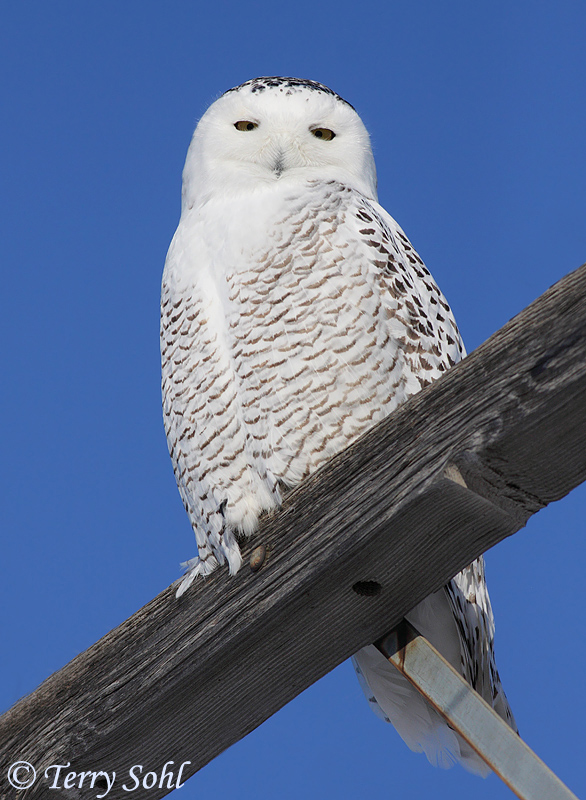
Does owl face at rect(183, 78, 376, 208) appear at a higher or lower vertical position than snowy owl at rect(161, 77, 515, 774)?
higher

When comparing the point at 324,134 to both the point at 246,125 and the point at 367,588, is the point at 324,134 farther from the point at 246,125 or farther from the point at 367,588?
the point at 367,588

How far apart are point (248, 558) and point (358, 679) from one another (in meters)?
0.67

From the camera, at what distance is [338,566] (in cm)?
136

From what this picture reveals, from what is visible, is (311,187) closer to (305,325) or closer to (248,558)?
(305,325)

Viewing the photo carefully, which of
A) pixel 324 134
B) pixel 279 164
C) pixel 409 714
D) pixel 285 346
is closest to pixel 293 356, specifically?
pixel 285 346

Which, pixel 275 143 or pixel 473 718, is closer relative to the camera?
pixel 473 718

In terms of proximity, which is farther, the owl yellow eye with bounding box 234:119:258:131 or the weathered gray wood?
the owl yellow eye with bounding box 234:119:258:131

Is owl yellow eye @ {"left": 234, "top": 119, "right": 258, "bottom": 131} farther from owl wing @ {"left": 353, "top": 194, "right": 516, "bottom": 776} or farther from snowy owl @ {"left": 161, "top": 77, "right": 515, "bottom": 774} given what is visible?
owl wing @ {"left": 353, "top": 194, "right": 516, "bottom": 776}

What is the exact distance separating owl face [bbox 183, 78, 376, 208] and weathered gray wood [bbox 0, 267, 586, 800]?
36.1 inches

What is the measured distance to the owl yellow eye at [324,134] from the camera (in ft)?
7.41

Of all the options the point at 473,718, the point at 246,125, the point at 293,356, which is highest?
the point at 246,125

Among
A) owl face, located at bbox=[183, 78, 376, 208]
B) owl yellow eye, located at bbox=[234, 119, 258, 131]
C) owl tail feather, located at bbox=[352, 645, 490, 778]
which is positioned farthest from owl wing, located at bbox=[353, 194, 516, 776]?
owl yellow eye, located at bbox=[234, 119, 258, 131]

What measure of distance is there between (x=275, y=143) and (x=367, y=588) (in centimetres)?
121

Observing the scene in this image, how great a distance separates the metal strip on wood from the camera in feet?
3.96
